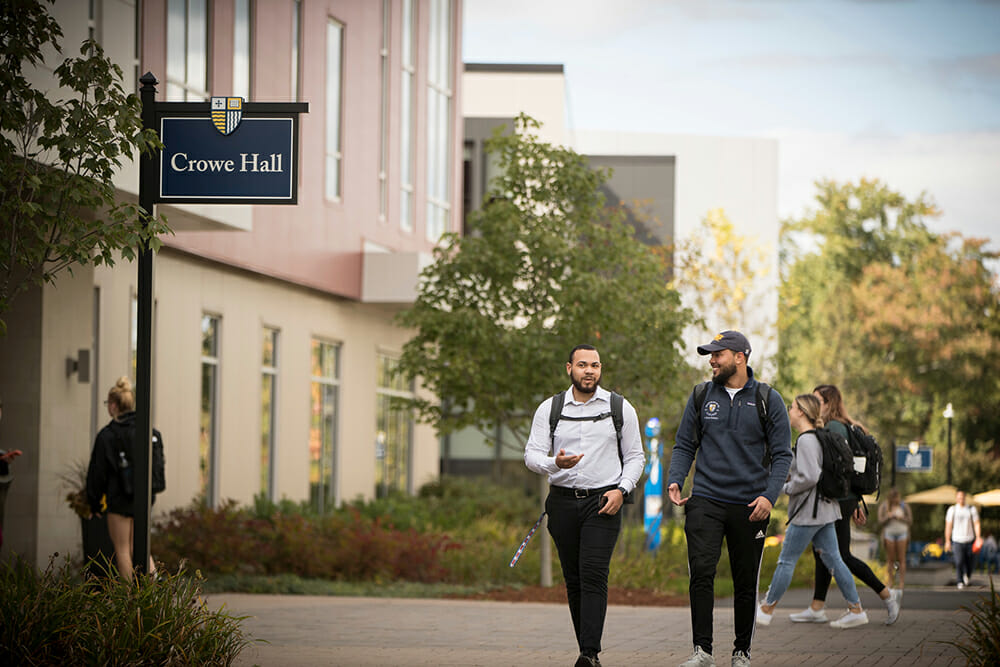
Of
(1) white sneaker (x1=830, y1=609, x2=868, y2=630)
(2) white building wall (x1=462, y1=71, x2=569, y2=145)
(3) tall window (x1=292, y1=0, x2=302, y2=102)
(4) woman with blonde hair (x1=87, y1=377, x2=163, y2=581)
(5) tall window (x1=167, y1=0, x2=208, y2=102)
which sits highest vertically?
(2) white building wall (x1=462, y1=71, x2=569, y2=145)

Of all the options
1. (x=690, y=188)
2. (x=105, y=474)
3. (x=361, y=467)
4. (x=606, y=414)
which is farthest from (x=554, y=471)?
(x=690, y=188)

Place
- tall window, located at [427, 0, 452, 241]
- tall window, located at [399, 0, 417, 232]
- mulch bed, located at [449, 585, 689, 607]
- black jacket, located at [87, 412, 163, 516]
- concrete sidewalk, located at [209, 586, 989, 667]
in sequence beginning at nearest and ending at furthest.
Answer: concrete sidewalk, located at [209, 586, 989, 667]
black jacket, located at [87, 412, 163, 516]
mulch bed, located at [449, 585, 689, 607]
tall window, located at [399, 0, 417, 232]
tall window, located at [427, 0, 452, 241]

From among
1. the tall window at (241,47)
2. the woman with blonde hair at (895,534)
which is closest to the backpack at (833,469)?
the woman with blonde hair at (895,534)

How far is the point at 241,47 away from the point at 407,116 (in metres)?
7.09

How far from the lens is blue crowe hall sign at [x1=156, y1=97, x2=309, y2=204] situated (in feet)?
28.7

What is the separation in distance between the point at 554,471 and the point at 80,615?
282 centimetres

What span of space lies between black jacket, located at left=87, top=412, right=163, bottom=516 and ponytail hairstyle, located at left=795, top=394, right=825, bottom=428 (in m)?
5.27

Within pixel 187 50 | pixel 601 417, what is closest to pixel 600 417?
pixel 601 417

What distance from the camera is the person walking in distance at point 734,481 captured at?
8641mm

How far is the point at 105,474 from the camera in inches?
457

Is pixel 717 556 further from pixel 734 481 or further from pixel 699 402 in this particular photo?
pixel 699 402

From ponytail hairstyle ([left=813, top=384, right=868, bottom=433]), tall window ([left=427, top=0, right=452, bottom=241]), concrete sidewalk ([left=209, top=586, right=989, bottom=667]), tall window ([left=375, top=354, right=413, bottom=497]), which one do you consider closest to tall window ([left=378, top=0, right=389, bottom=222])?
tall window ([left=427, top=0, right=452, bottom=241])

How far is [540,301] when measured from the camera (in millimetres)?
16969

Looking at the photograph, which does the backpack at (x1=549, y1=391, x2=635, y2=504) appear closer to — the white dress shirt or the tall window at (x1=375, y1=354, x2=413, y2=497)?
the white dress shirt
